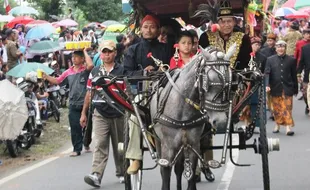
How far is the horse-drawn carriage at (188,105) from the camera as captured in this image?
7.57m

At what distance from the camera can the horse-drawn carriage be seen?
24.8ft

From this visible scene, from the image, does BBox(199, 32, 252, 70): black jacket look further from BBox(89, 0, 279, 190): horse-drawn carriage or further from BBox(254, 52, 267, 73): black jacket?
BBox(254, 52, 267, 73): black jacket

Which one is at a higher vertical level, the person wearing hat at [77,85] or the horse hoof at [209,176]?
the person wearing hat at [77,85]

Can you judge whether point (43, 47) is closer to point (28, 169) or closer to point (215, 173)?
point (28, 169)

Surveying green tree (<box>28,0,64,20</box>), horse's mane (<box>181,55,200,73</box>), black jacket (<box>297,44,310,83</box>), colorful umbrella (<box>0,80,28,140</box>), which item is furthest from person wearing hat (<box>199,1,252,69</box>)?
green tree (<box>28,0,64,20</box>)

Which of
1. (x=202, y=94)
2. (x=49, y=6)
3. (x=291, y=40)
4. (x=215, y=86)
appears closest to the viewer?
(x=215, y=86)

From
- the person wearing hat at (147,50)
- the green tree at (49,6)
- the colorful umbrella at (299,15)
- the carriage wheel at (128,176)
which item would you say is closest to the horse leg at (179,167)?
the carriage wheel at (128,176)

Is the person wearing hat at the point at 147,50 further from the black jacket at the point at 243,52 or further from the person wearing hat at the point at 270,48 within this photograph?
the person wearing hat at the point at 270,48

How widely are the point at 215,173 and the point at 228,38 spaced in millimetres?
2965

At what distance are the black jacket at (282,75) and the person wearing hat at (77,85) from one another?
181 inches

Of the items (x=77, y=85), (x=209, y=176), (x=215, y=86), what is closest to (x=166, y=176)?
(x=215, y=86)

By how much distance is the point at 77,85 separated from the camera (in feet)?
45.6

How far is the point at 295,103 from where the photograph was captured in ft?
74.3

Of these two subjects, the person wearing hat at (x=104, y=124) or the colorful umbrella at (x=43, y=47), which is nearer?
the person wearing hat at (x=104, y=124)
